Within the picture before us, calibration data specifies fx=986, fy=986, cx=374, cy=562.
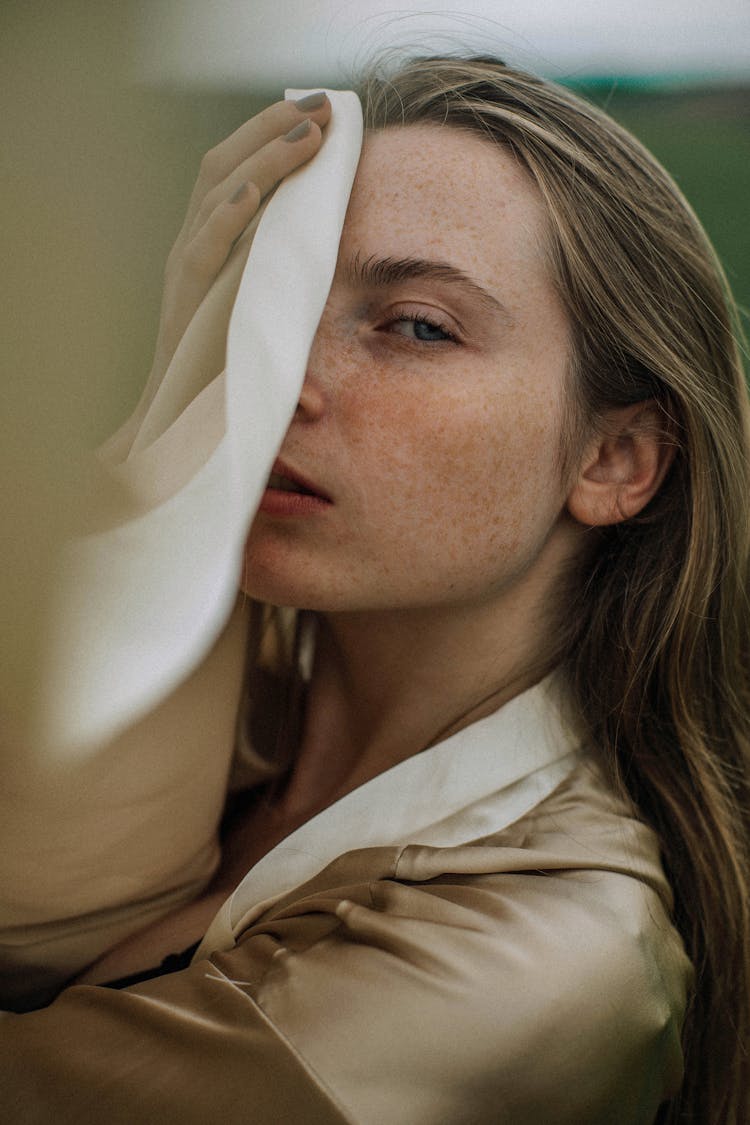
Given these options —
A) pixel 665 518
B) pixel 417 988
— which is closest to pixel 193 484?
pixel 417 988

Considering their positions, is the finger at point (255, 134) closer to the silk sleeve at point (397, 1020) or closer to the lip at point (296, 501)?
the lip at point (296, 501)

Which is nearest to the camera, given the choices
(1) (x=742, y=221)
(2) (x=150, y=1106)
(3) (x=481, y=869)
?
(2) (x=150, y=1106)

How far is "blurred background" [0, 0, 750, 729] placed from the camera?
0.45 m

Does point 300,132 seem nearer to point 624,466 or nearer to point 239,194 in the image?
point 239,194

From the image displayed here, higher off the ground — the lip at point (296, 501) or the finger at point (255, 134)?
the finger at point (255, 134)

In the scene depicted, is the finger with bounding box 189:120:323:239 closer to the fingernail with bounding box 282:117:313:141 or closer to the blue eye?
the fingernail with bounding box 282:117:313:141

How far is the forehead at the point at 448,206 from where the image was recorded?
559mm

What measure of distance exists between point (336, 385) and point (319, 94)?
6.5 inches

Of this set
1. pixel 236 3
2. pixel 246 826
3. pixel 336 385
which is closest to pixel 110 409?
pixel 336 385

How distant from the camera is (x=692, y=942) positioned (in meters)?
0.67

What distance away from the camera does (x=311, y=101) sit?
559 mm

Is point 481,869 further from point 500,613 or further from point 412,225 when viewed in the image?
point 412,225

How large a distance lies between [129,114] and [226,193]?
8 centimetres

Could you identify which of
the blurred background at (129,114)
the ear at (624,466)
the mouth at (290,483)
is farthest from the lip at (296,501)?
the ear at (624,466)
